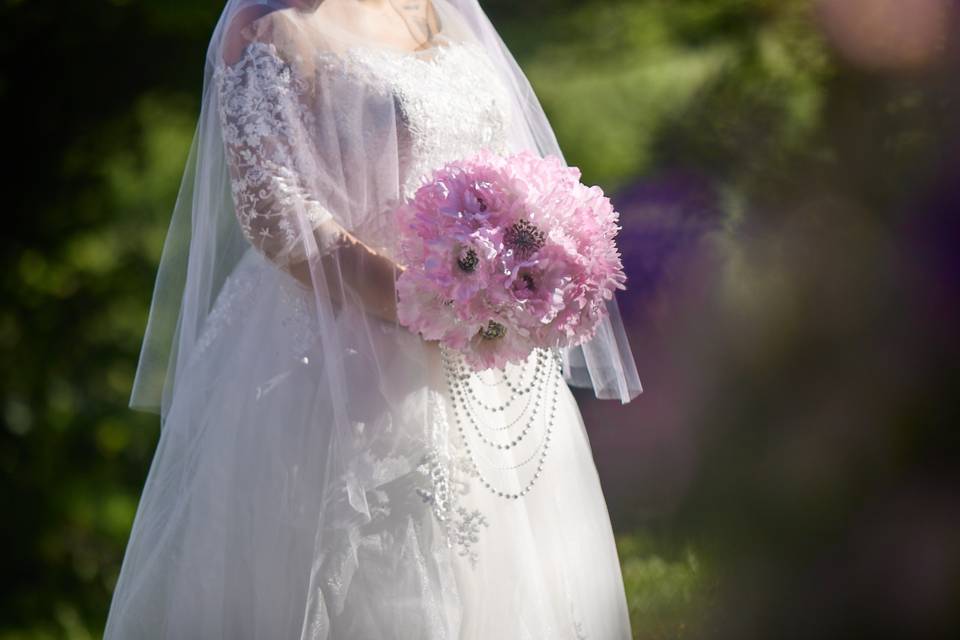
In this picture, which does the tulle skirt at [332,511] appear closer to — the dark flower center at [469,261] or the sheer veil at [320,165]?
the sheer veil at [320,165]

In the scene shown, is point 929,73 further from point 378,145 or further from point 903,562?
point 378,145

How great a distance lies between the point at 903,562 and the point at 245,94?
2.30 meters

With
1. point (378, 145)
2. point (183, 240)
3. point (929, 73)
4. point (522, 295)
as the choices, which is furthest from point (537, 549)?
point (929, 73)

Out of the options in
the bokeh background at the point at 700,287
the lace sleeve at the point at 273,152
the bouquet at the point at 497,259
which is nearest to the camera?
the bouquet at the point at 497,259

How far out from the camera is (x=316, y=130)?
172 cm

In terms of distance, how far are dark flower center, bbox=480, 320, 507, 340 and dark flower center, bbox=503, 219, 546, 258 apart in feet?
0.37

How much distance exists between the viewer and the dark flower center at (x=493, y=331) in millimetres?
1629

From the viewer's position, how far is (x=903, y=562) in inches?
120

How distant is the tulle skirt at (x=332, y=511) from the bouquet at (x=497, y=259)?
161 millimetres

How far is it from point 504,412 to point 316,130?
1.84ft

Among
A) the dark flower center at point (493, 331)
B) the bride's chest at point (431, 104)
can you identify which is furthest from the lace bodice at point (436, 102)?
the dark flower center at point (493, 331)

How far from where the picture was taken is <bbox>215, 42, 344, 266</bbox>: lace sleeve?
1.69m

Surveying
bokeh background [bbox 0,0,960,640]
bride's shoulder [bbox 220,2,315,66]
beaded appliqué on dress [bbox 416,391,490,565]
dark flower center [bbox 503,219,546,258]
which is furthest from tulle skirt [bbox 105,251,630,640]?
bokeh background [bbox 0,0,960,640]

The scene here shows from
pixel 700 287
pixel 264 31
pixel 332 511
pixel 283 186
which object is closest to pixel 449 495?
pixel 332 511
